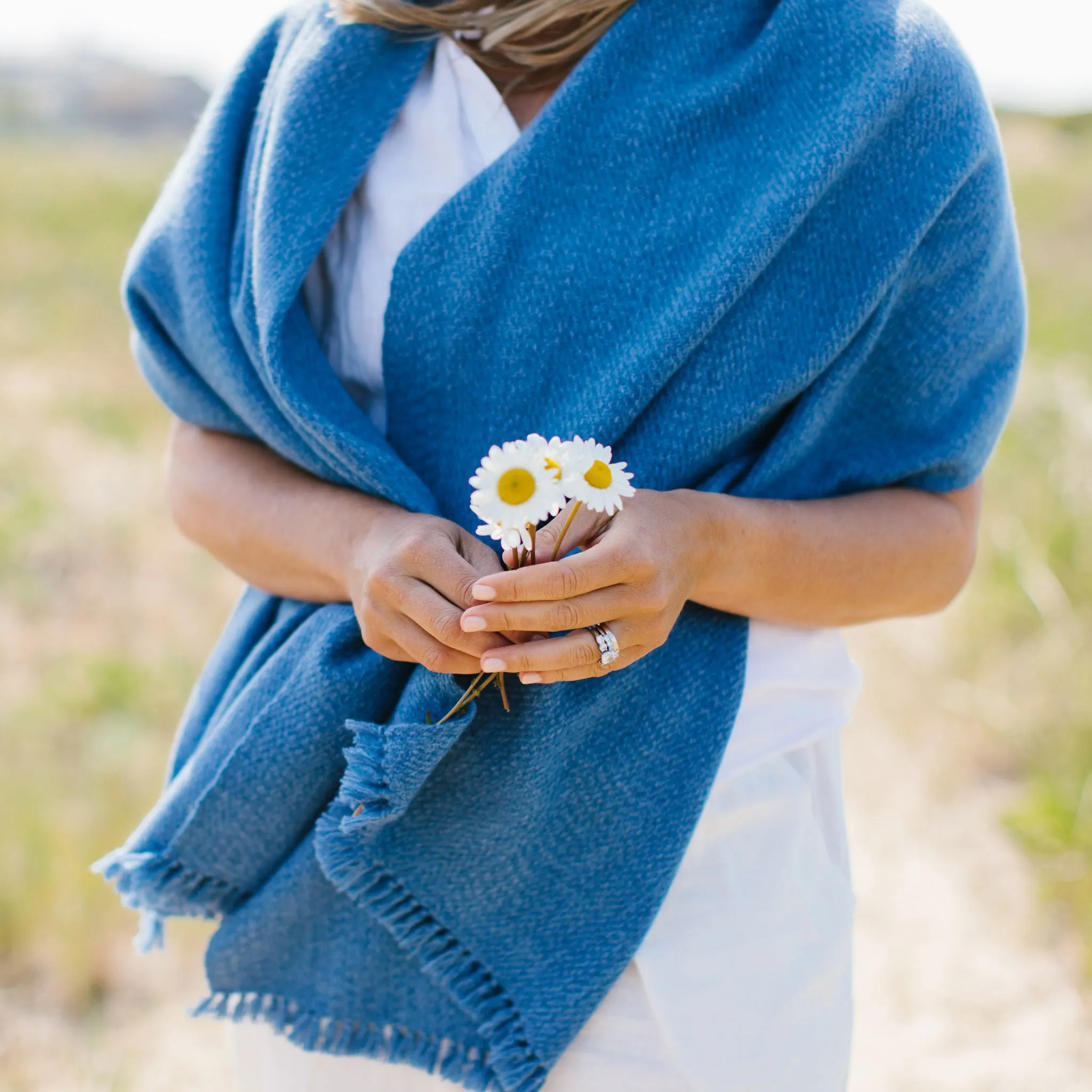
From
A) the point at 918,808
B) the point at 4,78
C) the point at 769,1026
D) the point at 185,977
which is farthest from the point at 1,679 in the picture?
the point at 4,78

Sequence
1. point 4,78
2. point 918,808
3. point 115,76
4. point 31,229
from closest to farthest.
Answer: point 918,808 → point 31,229 → point 4,78 → point 115,76

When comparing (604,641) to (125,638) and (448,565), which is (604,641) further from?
(125,638)

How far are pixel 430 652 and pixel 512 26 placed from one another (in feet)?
2.27

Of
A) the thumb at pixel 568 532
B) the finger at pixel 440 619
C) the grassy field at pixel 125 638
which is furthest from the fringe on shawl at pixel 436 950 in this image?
the grassy field at pixel 125 638

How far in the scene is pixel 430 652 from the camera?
0.95 meters

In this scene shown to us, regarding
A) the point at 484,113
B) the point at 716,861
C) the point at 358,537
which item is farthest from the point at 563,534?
the point at 484,113

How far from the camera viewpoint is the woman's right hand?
91cm

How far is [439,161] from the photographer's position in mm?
1194

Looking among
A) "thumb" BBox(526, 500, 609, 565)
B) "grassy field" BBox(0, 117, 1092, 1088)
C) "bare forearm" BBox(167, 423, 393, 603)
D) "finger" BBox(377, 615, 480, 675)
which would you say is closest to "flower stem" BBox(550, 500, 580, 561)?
"thumb" BBox(526, 500, 609, 565)

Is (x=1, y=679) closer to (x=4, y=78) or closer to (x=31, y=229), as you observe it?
(x=31, y=229)

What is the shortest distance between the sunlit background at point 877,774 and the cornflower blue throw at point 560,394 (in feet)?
1.73

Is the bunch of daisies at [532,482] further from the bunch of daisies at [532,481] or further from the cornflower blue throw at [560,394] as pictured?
the cornflower blue throw at [560,394]

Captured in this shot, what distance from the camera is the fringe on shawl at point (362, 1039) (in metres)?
1.11

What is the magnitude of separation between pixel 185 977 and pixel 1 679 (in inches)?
58.1
